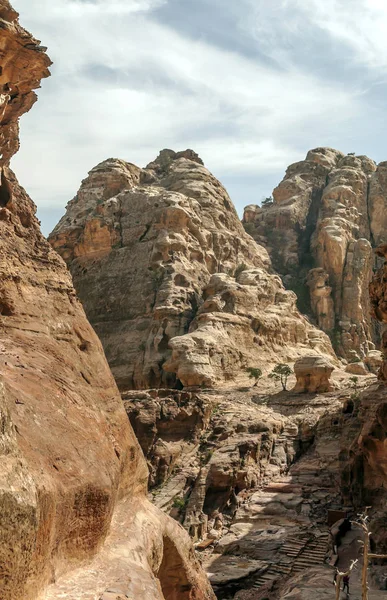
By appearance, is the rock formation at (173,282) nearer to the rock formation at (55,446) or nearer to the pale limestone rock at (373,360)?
the pale limestone rock at (373,360)

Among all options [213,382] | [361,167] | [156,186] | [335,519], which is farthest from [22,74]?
[361,167]

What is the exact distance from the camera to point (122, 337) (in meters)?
66.1

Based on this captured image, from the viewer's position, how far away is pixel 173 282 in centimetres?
6619

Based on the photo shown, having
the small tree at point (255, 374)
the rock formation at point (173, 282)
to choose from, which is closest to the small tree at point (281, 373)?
the small tree at point (255, 374)

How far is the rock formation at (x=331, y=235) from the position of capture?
87375 millimetres

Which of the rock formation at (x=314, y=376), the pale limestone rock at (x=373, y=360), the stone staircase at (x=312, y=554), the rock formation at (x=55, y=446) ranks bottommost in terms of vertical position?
the stone staircase at (x=312, y=554)

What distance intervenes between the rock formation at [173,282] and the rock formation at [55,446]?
37447 mm

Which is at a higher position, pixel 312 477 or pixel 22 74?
pixel 22 74

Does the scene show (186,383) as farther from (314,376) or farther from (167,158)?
(167,158)

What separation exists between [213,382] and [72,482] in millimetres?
43623

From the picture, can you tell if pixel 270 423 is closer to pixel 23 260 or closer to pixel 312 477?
pixel 312 477

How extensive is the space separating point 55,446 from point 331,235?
81439 mm

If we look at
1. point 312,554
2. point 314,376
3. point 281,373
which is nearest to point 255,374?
point 281,373

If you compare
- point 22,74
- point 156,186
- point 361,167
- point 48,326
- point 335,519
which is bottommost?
point 335,519
